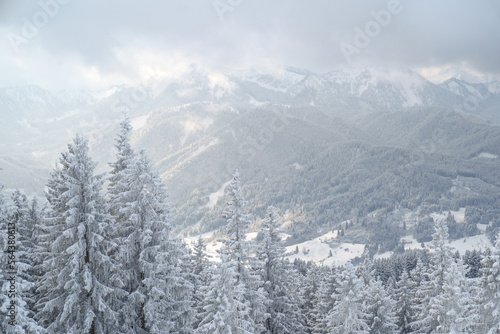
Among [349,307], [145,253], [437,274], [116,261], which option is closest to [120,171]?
[145,253]

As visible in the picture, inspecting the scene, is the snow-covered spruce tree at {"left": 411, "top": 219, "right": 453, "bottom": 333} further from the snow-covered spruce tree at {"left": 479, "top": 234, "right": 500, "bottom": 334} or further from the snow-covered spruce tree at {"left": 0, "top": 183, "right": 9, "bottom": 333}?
the snow-covered spruce tree at {"left": 0, "top": 183, "right": 9, "bottom": 333}

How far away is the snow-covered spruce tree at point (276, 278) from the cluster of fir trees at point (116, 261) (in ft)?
11.5

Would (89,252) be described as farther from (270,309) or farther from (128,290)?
(270,309)

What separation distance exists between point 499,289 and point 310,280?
106 feet

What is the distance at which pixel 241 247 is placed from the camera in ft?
79.8

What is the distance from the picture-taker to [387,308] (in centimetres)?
3638

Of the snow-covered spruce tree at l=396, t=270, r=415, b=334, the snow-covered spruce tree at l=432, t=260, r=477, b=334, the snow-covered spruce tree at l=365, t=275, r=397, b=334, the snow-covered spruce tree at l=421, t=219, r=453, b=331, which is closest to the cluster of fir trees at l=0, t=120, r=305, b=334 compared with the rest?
the snow-covered spruce tree at l=432, t=260, r=477, b=334

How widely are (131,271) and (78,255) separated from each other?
3899mm

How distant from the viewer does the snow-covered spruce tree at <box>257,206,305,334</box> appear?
94.3 feet

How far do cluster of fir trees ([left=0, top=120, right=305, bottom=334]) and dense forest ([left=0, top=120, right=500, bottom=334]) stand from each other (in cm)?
7

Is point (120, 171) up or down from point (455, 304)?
up

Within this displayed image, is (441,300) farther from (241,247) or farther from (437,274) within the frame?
(241,247)

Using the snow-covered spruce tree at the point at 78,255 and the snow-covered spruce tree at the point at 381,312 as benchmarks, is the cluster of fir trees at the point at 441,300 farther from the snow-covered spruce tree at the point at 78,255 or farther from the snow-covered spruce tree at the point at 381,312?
the snow-covered spruce tree at the point at 78,255

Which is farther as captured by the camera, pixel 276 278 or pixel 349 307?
pixel 276 278
